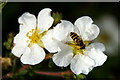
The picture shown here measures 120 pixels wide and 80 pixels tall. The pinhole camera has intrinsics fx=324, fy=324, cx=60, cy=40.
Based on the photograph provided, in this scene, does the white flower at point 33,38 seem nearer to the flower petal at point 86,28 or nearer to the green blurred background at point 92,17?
the flower petal at point 86,28

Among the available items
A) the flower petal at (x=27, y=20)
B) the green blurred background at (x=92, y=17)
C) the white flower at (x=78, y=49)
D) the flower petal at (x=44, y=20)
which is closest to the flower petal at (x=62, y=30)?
the white flower at (x=78, y=49)

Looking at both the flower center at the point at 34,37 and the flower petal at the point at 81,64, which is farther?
the flower center at the point at 34,37

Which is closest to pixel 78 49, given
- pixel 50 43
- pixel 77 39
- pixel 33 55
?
pixel 77 39

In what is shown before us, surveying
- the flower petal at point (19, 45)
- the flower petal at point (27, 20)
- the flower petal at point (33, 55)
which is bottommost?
the flower petal at point (33, 55)

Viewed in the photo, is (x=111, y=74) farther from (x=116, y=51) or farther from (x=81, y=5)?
(x=81, y=5)

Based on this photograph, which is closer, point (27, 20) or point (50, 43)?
point (50, 43)

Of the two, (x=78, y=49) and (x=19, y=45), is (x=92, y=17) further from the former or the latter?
(x=19, y=45)

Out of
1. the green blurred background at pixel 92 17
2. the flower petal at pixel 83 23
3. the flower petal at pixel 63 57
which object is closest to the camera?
the flower petal at pixel 63 57
